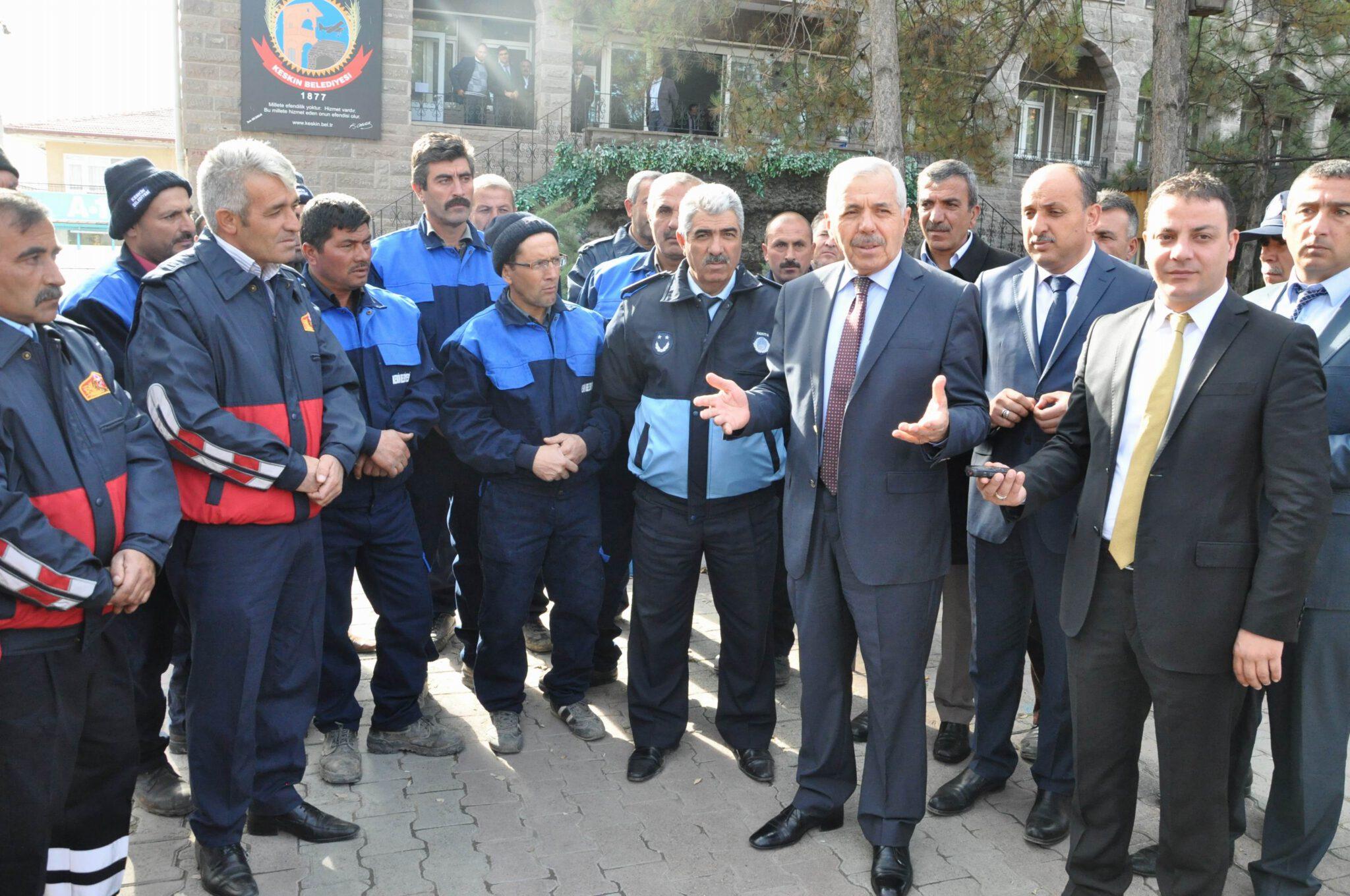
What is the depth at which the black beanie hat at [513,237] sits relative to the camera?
420cm

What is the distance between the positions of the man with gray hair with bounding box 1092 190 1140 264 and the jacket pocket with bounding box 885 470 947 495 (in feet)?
7.24

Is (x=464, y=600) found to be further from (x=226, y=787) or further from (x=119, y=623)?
(x=119, y=623)

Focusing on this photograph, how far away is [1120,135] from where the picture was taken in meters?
19.9

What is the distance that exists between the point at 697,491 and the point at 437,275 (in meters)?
1.85

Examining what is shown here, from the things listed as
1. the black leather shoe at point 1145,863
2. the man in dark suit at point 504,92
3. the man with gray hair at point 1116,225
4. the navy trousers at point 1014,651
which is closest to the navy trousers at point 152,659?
the navy trousers at point 1014,651

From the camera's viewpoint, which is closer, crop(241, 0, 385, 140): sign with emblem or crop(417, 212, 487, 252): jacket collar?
crop(417, 212, 487, 252): jacket collar

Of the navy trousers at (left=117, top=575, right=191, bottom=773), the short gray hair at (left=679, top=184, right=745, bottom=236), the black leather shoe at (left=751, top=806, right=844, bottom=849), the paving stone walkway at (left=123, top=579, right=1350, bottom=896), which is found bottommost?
the paving stone walkway at (left=123, top=579, right=1350, bottom=896)

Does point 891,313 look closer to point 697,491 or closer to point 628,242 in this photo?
point 697,491

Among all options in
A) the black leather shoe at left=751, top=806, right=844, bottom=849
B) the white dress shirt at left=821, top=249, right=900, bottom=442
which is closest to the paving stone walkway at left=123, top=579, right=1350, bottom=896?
the black leather shoe at left=751, top=806, right=844, bottom=849

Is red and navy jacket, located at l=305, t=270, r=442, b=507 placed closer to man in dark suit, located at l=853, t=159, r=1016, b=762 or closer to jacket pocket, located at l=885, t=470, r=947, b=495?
jacket pocket, located at l=885, t=470, r=947, b=495

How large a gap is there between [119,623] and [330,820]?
1.09 meters

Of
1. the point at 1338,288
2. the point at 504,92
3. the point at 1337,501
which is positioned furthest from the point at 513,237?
the point at 504,92

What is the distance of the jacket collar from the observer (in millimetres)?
4969

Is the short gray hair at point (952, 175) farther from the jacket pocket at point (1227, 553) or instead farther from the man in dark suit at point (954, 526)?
the jacket pocket at point (1227, 553)
